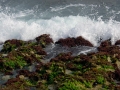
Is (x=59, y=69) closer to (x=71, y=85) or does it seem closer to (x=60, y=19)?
(x=71, y=85)

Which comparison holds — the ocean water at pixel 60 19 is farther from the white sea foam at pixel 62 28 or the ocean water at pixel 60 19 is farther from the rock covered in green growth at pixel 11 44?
Answer: the rock covered in green growth at pixel 11 44

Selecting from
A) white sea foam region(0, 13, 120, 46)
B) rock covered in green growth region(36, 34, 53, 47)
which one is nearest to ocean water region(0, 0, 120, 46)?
white sea foam region(0, 13, 120, 46)

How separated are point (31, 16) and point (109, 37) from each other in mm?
8918

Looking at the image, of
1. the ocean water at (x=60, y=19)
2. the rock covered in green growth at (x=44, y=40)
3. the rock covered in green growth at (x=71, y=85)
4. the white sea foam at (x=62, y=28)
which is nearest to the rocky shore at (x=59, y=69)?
the rock covered in green growth at (x=71, y=85)

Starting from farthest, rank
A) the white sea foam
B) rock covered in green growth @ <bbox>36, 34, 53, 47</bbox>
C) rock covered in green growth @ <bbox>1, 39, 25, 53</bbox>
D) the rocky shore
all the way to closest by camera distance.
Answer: the white sea foam < rock covered in green growth @ <bbox>36, 34, 53, 47</bbox> < rock covered in green growth @ <bbox>1, 39, 25, 53</bbox> < the rocky shore

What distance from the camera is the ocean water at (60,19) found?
1015 inches

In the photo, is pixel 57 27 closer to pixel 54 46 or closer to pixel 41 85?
pixel 54 46

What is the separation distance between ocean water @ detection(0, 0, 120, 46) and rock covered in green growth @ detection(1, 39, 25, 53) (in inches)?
43.2

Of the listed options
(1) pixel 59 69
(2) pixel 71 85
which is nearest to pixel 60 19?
(1) pixel 59 69

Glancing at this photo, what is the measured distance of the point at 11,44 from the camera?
2422 centimetres

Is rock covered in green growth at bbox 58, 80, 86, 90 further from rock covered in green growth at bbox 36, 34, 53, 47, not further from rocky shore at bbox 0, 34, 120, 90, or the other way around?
rock covered in green growth at bbox 36, 34, 53, 47

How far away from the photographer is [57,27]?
27.1 m

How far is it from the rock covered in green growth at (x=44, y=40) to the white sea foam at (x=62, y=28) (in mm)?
607

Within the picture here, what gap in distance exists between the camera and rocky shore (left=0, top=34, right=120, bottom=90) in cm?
1850
